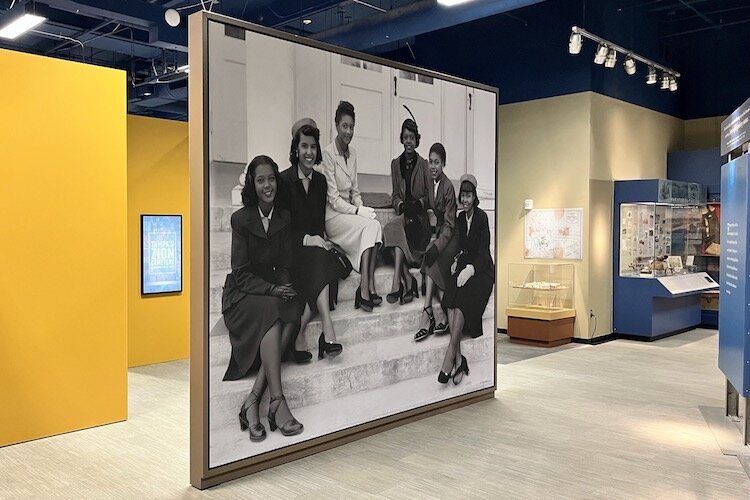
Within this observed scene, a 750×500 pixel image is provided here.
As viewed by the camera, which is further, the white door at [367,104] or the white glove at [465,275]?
the white glove at [465,275]

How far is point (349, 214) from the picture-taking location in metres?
5.16

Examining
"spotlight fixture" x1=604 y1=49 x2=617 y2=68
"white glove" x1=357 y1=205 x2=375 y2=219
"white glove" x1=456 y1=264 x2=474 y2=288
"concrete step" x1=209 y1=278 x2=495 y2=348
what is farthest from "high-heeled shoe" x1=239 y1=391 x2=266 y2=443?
"spotlight fixture" x1=604 y1=49 x2=617 y2=68

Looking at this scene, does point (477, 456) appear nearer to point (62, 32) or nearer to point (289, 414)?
point (289, 414)

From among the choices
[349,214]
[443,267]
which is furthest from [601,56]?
[349,214]

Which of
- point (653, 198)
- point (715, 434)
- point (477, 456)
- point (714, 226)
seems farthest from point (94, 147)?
point (714, 226)

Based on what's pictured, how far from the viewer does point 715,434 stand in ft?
18.0

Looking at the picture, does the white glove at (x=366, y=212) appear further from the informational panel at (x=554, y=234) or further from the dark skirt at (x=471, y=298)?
the informational panel at (x=554, y=234)

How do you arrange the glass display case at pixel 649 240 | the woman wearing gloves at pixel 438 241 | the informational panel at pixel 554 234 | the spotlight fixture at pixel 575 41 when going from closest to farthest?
1. the woman wearing gloves at pixel 438 241
2. the spotlight fixture at pixel 575 41
3. the informational panel at pixel 554 234
4. the glass display case at pixel 649 240

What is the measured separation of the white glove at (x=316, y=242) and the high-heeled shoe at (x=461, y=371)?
1.98m

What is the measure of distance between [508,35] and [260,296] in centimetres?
775

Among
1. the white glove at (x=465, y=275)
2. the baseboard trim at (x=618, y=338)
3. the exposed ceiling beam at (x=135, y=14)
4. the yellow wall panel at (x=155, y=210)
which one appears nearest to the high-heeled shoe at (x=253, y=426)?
the white glove at (x=465, y=275)

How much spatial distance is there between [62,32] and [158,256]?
6598 millimetres

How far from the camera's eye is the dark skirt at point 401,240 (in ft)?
18.0

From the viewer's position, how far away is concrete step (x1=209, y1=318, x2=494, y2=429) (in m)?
4.31
